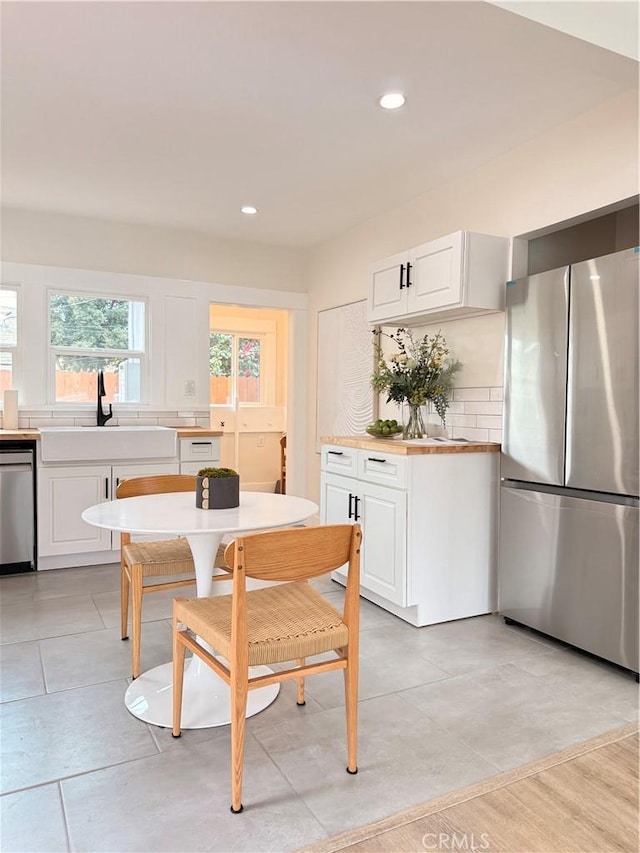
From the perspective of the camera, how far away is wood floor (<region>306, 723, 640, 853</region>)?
154 cm

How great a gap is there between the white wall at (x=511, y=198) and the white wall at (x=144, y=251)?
864 millimetres

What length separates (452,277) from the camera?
10.5 ft

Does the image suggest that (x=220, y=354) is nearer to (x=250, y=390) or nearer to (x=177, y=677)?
(x=250, y=390)

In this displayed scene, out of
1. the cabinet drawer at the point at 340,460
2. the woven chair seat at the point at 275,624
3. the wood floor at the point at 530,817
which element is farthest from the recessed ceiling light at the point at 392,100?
the wood floor at the point at 530,817

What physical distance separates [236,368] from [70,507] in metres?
3.65

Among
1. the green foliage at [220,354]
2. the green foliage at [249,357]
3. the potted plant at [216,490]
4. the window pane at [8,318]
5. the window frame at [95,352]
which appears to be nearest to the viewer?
the potted plant at [216,490]

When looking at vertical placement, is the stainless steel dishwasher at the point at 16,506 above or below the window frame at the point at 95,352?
below

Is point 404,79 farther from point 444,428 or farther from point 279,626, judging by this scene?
point 279,626

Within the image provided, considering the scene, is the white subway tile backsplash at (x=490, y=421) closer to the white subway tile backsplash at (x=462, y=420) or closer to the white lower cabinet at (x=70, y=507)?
the white subway tile backsplash at (x=462, y=420)

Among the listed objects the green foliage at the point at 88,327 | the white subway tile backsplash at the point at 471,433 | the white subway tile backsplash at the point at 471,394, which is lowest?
the white subway tile backsplash at the point at 471,433

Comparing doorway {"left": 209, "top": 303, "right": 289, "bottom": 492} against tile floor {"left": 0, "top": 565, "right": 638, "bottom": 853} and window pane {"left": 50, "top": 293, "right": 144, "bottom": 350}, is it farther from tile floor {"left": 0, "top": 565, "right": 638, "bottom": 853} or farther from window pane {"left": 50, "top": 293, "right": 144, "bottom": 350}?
tile floor {"left": 0, "top": 565, "right": 638, "bottom": 853}

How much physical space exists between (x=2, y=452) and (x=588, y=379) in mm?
3486

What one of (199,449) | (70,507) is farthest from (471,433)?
(70,507)

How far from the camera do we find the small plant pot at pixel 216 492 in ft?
7.39
